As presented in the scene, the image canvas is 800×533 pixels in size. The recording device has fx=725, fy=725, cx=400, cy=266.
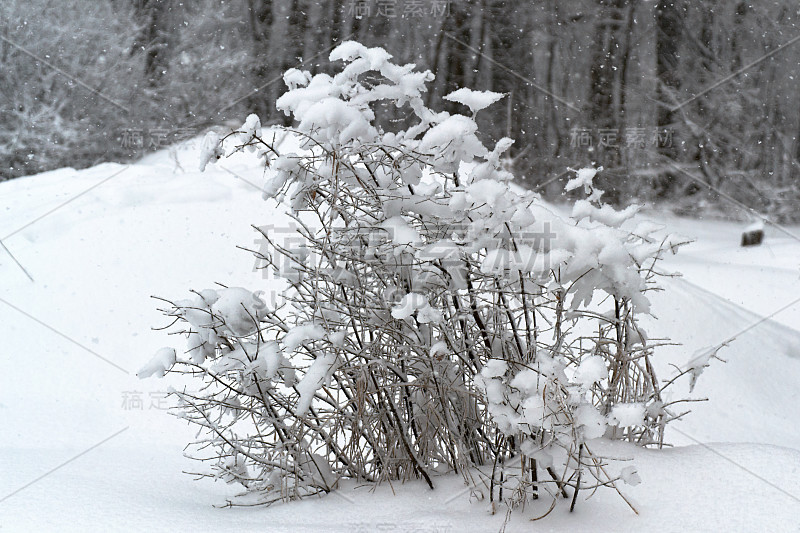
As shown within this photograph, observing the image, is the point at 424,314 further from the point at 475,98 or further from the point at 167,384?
the point at 167,384

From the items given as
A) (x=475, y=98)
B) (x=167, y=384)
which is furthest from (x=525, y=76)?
(x=475, y=98)

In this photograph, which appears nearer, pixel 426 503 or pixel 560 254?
pixel 560 254

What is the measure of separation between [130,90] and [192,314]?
34.3 feet

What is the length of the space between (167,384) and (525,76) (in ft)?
27.6

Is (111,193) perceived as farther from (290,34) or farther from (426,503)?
(426,503)

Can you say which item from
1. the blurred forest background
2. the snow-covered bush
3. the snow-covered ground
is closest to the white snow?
the snow-covered bush

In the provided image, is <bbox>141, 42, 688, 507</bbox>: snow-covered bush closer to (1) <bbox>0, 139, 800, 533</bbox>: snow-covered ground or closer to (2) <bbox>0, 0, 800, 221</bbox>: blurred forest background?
(1) <bbox>0, 139, 800, 533</bbox>: snow-covered ground

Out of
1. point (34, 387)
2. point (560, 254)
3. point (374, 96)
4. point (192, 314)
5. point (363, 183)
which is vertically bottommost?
point (34, 387)

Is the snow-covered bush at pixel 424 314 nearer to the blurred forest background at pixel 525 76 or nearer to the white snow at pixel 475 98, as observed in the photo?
the white snow at pixel 475 98

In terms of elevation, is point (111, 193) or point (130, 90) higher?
point (130, 90)

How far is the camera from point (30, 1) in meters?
11.7

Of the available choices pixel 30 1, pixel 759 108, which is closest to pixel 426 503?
pixel 759 108

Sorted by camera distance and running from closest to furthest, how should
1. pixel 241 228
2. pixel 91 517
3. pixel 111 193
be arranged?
pixel 91 517 → pixel 241 228 → pixel 111 193

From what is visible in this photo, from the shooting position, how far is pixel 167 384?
4.88 metres
